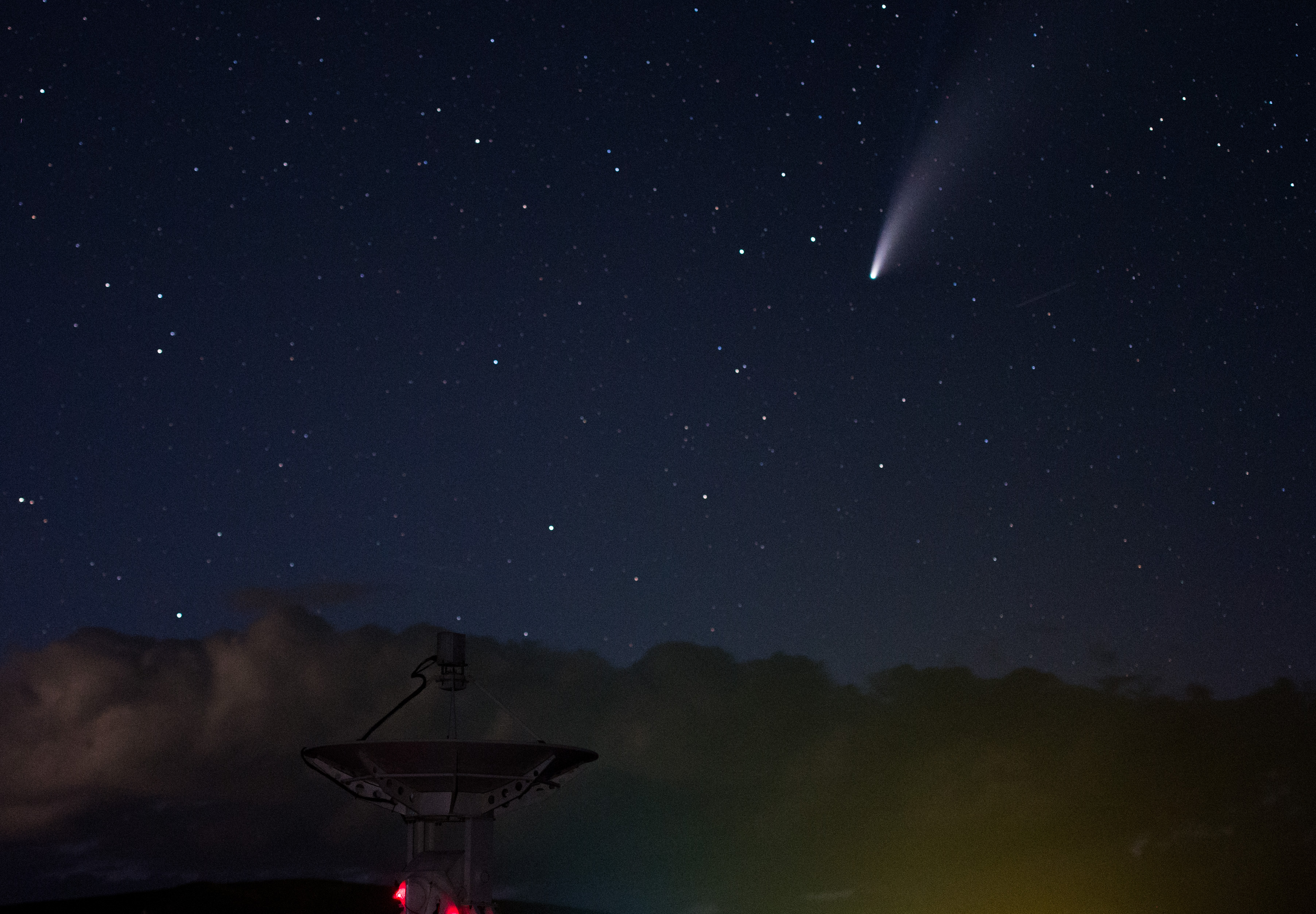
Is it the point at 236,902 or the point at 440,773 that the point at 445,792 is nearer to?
the point at 440,773

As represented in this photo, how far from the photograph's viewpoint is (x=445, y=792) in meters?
26.0

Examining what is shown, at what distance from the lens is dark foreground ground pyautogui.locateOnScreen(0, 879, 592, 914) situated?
153500 millimetres

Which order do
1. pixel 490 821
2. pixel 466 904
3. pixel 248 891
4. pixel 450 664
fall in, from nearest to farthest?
1. pixel 466 904
2. pixel 490 821
3. pixel 450 664
4. pixel 248 891

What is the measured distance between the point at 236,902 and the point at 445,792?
151586 mm

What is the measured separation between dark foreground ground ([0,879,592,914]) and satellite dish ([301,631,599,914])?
127 m

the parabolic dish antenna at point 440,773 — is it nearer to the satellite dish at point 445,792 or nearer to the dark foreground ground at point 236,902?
the satellite dish at point 445,792

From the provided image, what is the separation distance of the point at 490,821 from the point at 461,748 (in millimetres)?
2120

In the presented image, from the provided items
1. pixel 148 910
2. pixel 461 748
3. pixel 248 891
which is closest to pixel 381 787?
pixel 461 748

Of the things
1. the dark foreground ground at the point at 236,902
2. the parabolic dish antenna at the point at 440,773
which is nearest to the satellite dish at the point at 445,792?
the parabolic dish antenna at the point at 440,773

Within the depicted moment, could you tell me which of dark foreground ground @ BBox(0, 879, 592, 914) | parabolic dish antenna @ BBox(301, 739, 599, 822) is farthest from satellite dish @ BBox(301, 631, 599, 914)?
dark foreground ground @ BBox(0, 879, 592, 914)

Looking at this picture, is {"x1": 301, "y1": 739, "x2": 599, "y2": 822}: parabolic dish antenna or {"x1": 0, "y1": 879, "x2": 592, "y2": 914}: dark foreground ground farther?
{"x1": 0, "y1": 879, "x2": 592, "y2": 914}: dark foreground ground

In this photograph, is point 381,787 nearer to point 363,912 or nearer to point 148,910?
point 148,910

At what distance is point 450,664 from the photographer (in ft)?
92.2

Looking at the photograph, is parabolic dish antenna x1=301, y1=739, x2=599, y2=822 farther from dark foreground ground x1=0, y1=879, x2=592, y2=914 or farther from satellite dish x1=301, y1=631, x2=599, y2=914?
dark foreground ground x1=0, y1=879, x2=592, y2=914
